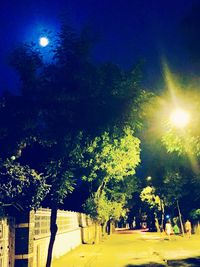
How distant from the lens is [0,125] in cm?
1298

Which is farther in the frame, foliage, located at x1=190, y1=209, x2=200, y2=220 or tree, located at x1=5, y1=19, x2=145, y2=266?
foliage, located at x1=190, y1=209, x2=200, y2=220

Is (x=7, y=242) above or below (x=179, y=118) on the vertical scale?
below

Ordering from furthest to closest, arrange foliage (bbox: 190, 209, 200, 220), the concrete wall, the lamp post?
foliage (bbox: 190, 209, 200, 220), the concrete wall, the lamp post

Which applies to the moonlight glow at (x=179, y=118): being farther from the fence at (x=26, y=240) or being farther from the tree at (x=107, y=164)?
the fence at (x=26, y=240)

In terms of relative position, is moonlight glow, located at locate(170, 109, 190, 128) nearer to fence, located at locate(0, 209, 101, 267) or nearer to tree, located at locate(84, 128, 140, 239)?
tree, located at locate(84, 128, 140, 239)

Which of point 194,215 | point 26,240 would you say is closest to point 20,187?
point 26,240

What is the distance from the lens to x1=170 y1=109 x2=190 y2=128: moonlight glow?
1252 cm

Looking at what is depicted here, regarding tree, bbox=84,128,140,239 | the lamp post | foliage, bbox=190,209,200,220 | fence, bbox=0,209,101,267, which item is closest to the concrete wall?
fence, bbox=0,209,101,267

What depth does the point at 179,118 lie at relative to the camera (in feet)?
42.0

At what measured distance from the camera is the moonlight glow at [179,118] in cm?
1252

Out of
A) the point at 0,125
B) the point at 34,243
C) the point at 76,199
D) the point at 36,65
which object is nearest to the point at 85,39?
the point at 36,65

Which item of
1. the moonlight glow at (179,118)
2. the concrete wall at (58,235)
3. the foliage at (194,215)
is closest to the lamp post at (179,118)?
the moonlight glow at (179,118)

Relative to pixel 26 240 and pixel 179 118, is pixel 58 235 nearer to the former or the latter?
pixel 26 240

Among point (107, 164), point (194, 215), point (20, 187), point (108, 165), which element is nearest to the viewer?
point (20, 187)
